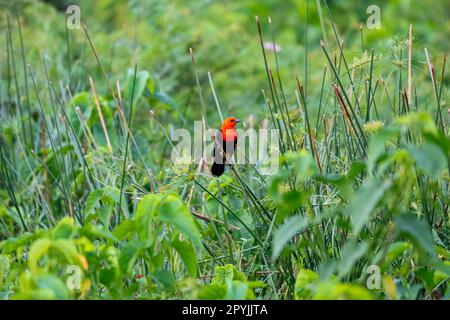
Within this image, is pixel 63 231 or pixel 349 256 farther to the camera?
pixel 63 231

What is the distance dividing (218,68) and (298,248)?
3.03 meters

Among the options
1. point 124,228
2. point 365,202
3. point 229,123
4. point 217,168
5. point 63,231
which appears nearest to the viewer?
point 365,202

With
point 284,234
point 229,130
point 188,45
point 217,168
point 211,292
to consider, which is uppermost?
point 188,45

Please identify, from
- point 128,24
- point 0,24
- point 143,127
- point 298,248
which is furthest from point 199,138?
point 128,24

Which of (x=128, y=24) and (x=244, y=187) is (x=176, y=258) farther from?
(x=128, y=24)

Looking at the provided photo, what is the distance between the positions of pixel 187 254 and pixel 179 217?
0.19 metres

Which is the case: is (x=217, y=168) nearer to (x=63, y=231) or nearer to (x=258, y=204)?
(x=258, y=204)

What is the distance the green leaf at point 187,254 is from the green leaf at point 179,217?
13 cm

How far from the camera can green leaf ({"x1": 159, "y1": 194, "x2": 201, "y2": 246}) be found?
6.23 ft

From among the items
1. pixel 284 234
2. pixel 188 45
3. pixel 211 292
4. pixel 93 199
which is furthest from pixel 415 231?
pixel 188 45

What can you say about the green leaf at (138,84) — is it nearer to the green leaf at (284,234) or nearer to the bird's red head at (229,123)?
the bird's red head at (229,123)

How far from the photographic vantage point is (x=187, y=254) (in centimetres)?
206

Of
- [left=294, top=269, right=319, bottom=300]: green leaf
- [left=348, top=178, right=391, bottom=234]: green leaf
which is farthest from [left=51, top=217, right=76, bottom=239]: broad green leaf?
[left=348, top=178, right=391, bottom=234]: green leaf
